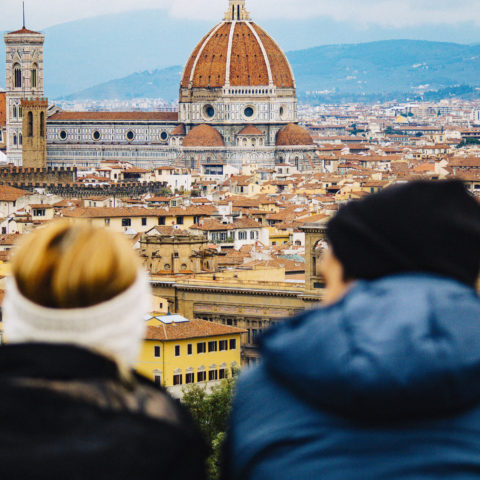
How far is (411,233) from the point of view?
3521mm

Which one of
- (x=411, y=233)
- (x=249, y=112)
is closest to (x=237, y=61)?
(x=249, y=112)

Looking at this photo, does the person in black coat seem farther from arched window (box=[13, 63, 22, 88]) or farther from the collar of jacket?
arched window (box=[13, 63, 22, 88])

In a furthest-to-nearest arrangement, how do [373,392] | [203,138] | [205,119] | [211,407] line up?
[205,119]
[203,138]
[211,407]
[373,392]

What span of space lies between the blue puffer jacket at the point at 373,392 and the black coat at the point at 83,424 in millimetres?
165

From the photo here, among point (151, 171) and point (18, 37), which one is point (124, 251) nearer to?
point (151, 171)

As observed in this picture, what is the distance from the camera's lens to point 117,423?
3.33 meters

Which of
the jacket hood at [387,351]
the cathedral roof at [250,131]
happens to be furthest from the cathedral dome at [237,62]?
the jacket hood at [387,351]

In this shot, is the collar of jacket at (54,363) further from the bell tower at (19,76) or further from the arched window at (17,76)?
the arched window at (17,76)

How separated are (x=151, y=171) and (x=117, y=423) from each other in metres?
98.8

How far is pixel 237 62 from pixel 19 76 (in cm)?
1550

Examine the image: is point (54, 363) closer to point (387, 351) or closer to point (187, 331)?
point (387, 351)

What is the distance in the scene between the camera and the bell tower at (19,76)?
119 m

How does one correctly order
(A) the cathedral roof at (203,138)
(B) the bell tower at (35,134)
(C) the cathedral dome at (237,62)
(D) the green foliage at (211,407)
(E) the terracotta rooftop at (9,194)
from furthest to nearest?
(C) the cathedral dome at (237,62) < (A) the cathedral roof at (203,138) < (B) the bell tower at (35,134) < (E) the terracotta rooftop at (9,194) < (D) the green foliage at (211,407)

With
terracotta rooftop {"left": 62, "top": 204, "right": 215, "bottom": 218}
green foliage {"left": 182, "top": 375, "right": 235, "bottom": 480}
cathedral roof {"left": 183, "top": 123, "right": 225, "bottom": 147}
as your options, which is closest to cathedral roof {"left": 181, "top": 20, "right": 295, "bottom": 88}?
cathedral roof {"left": 183, "top": 123, "right": 225, "bottom": 147}
